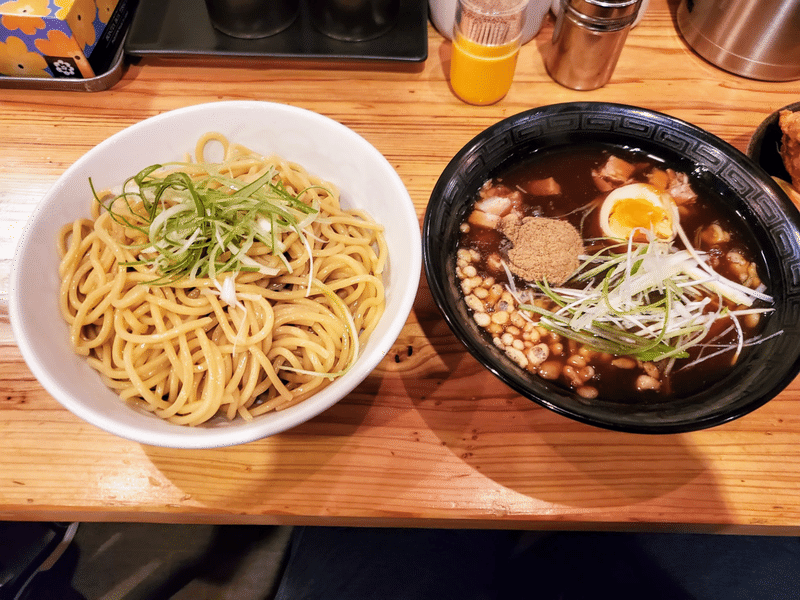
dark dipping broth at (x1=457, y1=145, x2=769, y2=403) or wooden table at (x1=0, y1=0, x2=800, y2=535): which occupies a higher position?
dark dipping broth at (x1=457, y1=145, x2=769, y2=403)

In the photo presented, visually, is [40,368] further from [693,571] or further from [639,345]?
[693,571]

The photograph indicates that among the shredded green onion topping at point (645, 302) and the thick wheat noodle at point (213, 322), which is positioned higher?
the shredded green onion topping at point (645, 302)

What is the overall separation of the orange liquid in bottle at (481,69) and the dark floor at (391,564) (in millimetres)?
1495

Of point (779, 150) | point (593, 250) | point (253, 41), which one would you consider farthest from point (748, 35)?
point (253, 41)

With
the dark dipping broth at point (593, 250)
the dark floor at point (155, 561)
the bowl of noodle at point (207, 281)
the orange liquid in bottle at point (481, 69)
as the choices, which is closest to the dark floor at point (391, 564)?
the dark floor at point (155, 561)

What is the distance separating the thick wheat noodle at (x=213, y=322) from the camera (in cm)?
121

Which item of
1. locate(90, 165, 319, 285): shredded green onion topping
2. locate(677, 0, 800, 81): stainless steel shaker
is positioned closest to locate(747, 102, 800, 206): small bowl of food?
locate(677, 0, 800, 81): stainless steel shaker

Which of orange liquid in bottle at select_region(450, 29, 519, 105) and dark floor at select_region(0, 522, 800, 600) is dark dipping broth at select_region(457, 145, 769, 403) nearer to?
orange liquid in bottle at select_region(450, 29, 519, 105)

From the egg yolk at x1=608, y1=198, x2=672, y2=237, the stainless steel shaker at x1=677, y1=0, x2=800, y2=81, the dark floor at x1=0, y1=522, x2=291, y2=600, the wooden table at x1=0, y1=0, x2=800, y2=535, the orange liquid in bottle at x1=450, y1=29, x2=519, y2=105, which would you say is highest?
the stainless steel shaker at x1=677, y1=0, x2=800, y2=81

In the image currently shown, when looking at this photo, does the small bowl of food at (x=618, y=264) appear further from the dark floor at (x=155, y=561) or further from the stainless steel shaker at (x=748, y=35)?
the dark floor at (x=155, y=561)

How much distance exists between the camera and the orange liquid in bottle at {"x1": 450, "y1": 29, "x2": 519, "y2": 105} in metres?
1.80

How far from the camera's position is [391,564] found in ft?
5.43

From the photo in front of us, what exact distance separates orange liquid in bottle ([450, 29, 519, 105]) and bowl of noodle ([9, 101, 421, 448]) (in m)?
0.71

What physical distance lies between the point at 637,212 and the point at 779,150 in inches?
25.0
